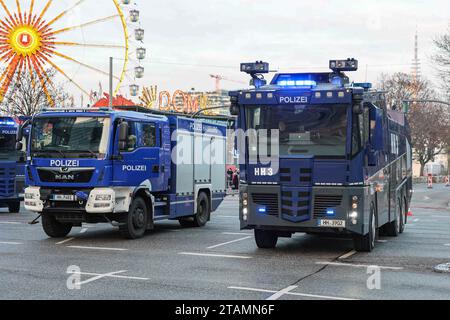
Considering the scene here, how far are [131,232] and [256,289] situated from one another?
6925 mm

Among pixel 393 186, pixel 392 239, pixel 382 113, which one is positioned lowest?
pixel 392 239

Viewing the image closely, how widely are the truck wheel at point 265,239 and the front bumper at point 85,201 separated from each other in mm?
3021

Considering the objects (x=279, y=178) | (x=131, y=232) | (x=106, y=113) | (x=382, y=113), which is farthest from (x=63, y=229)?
(x=382, y=113)

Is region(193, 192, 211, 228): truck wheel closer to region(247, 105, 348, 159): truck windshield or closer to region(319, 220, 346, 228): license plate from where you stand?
region(247, 105, 348, 159): truck windshield

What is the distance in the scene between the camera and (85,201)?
50.0 ft

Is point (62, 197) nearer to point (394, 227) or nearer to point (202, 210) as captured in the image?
point (202, 210)

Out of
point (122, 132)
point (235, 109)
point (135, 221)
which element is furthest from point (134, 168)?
point (235, 109)

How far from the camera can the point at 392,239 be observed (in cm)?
1717

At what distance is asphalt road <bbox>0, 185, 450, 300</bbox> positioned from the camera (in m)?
9.36

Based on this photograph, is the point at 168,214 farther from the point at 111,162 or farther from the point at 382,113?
the point at 382,113

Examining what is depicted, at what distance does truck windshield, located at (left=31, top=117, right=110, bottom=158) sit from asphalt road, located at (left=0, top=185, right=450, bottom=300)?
6.23 ft

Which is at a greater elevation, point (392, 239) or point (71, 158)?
point (71, 158)

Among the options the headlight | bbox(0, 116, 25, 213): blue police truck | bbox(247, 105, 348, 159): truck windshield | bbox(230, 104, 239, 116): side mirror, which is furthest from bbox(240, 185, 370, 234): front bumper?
bbox(0, 116, 25, 213): blue police truck
